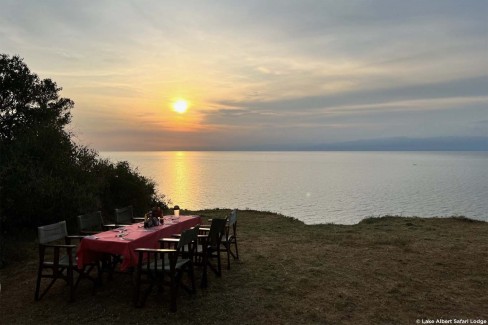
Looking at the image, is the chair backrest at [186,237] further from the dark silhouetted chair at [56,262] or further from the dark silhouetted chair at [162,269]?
the dark silhouetted chair at [56,262]

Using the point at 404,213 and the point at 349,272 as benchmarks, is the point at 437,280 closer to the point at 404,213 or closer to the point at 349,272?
the point at 349,272

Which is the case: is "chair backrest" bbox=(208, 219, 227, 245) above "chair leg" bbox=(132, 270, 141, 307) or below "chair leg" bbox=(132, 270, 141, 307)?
above


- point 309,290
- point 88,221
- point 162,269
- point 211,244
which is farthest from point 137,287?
point 309,290

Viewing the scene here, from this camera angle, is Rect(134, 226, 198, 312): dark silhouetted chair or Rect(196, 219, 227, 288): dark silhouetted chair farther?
Rect(196, 219, 227, 288): dark silhouetted chair

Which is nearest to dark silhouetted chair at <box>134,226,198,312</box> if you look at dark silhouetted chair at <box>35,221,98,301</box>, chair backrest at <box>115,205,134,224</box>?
dark silhouetted chair at <box>35,221,98,301</box>

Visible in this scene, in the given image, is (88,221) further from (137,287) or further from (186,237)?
(186,237)

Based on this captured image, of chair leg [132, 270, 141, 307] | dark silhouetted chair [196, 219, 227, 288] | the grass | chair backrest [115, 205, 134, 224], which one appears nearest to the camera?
the grass

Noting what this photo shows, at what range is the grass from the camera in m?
5.05

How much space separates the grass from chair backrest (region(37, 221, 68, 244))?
0.94 m

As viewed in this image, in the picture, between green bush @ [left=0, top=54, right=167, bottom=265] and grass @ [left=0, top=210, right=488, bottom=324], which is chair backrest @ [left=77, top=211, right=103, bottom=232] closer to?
grass @ [left=0, top=210, right=488, bottom=324]

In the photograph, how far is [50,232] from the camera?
5.80 metres

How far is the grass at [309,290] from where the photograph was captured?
505cm

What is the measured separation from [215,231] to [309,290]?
6.28 ft

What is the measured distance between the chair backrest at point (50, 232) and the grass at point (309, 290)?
3.10ft
